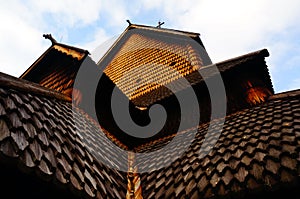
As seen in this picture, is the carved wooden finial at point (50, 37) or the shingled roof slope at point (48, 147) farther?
the carved wooden finial at point (50, 37)

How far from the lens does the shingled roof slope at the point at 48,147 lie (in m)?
2.12

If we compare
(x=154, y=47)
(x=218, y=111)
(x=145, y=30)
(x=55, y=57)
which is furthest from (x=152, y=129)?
(x=145, y=30)

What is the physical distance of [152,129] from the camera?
6199 millimetres

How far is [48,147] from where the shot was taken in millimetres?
2562

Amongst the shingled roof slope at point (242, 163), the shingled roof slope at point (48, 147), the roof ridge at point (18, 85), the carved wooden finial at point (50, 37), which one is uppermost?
the carved wooden finial at point (50, 37)

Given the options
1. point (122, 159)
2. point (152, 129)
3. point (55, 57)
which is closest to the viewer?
point (122, 159)

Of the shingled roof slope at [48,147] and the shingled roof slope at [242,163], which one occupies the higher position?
the shingled roof slope at [48,147]

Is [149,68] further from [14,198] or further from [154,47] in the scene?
[14,198]

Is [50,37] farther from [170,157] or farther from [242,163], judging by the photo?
[242,163]

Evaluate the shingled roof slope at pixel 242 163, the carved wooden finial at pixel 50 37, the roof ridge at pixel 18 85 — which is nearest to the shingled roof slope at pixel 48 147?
the roof ridge at pixel 18 85

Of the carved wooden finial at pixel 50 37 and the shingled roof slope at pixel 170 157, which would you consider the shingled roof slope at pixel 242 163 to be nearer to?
the shingled roof slope at pixel 170 157

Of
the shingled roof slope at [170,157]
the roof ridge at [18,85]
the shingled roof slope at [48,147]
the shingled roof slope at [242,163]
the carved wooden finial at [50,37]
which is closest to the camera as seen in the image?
the shingled roof slope at [48,147]

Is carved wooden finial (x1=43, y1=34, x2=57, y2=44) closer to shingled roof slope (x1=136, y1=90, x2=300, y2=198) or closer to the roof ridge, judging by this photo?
the roof ridge

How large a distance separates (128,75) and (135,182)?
664cm
